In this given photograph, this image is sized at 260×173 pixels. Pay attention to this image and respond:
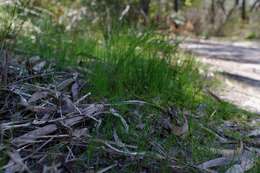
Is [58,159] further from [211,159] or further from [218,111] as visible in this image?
[218,111]

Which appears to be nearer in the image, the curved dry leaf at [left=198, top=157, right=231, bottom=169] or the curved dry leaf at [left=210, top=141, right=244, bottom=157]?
the curved dry leaf at [left=198, top=157, right=231, bottom=169]

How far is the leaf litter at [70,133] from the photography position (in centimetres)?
268

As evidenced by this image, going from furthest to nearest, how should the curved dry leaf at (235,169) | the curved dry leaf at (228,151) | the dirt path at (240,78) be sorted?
the dirt path at (240,78) < the curved dry leaf at (228,151) < the curved dry leaf at (235,169)

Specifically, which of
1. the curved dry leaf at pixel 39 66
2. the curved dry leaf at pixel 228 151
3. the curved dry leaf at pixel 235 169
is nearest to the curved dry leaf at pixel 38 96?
the curved dry leaf at pixel 39 66

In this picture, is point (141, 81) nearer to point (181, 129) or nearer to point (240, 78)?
point (181, 129)

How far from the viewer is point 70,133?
2.84 m

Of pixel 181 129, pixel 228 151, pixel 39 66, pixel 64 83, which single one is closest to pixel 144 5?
pixel 39 66

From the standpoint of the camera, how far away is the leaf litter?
268 cm

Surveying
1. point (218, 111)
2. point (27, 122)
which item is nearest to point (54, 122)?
point (27, 122)

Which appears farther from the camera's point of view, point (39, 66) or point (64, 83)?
point (39, 66)

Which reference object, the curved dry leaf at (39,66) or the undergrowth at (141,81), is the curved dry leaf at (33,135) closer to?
the undergrowth at (141,81)

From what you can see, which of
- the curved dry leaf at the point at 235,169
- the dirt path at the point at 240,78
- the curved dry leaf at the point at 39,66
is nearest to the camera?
the curved dry leaf at the point at 235,169

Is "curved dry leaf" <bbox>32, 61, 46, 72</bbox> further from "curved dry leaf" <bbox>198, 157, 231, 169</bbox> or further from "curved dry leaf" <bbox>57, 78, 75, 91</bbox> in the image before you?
"curved dry leaf" <bbox>198, 157, 231, 169</bbox>

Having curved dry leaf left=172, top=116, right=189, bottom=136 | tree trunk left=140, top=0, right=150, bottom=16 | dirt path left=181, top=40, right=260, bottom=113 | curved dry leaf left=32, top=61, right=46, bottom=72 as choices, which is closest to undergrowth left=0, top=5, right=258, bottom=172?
curved dry leaf left=172, top=116, right=189, bottom=136
